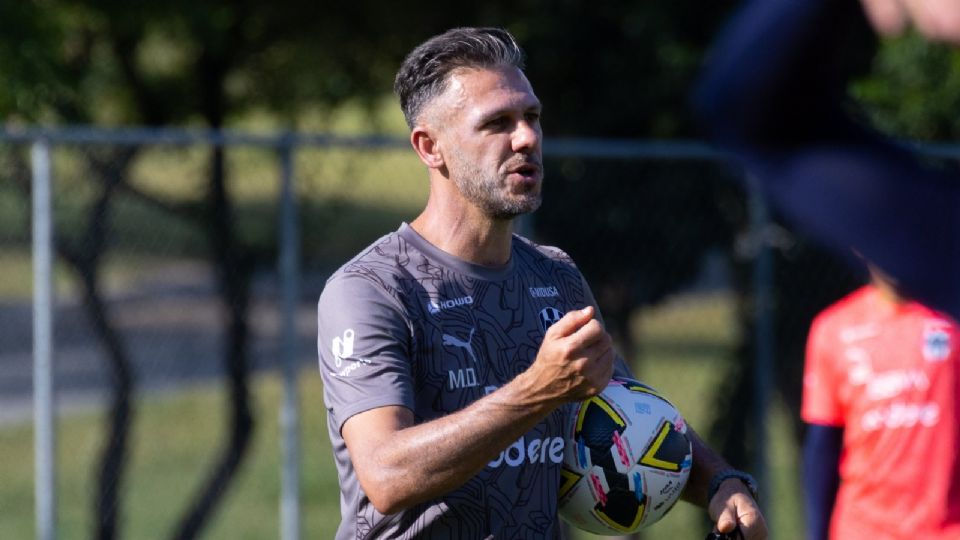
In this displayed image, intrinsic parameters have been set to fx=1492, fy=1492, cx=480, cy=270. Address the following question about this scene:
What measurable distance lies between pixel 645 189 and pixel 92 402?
367 cm

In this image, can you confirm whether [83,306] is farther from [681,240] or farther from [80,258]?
[681,240]

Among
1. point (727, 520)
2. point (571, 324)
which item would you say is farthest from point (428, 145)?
point (727, 520)

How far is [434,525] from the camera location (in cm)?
334

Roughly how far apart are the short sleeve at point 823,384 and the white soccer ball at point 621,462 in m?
1.88

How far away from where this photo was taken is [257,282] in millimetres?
7566

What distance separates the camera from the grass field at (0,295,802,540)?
8.29m

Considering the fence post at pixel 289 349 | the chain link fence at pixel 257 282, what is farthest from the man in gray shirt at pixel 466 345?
the fence post at pixel 289 349

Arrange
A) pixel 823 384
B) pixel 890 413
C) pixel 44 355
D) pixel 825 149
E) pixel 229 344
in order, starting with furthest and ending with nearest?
pixel 229 344
pixel 44 355
pixel 823 384
pixel 890 413
pixel 825 149

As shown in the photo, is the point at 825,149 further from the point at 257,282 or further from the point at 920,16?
the point at 257,282

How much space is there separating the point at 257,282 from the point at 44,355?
4.92 ft

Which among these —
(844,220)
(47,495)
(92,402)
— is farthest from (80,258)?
(844,220)

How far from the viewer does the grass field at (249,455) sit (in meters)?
8.29

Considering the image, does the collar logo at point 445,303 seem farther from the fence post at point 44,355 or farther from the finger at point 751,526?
the fence post at point 44,355

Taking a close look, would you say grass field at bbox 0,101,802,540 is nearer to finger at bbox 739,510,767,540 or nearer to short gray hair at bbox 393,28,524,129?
short gray hair at bbox 393,28,524,129
